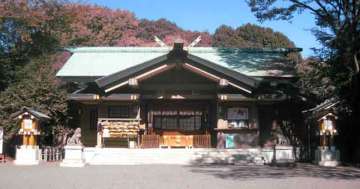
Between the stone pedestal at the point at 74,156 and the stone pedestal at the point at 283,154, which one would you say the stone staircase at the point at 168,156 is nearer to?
the stone pedestal at the point at 283,154

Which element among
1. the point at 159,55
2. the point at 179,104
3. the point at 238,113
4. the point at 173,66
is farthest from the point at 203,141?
the point at 159,55

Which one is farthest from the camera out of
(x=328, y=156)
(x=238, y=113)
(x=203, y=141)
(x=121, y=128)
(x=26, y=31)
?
(x=26, y=31)

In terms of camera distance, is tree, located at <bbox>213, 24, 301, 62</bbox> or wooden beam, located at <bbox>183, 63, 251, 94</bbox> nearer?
wooden beam, located at <bbox>183, 63, 251, 94</bbox>

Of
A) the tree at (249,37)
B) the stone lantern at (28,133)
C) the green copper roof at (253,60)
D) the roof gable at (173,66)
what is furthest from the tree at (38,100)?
the tree at (249,37)

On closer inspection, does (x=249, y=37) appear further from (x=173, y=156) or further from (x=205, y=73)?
(x=173, y=156)

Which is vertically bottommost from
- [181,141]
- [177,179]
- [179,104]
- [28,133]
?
[177,179]

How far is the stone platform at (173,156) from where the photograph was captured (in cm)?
1998

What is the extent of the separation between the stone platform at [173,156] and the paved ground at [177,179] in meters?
3.30

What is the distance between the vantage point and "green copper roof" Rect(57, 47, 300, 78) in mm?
25312

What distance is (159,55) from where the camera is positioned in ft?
85.9

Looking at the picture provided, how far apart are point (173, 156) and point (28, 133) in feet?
20.7

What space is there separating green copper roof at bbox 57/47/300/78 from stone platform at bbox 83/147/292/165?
5591 mm

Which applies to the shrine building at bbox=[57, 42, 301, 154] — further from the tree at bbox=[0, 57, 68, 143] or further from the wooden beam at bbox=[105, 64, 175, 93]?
the tree at bbox=[0, 57, 68, 143]

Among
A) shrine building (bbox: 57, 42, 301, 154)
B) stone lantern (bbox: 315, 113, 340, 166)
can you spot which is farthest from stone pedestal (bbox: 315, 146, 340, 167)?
shrine building (bbox: 57, 42, 301, 154)
